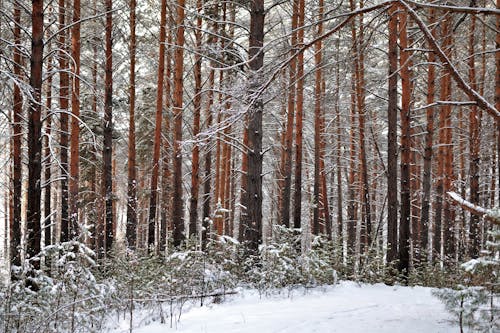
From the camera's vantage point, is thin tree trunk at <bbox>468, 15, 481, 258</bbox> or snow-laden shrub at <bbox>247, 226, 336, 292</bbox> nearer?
snow-laden shrub at <bbox>247, 226, 336, 292</bbox>

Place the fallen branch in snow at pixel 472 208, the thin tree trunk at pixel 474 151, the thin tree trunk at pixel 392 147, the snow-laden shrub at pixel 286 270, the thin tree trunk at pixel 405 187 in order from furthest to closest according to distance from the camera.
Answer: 1. the thin tree trunk at pixel 474 151
2. the thin tree trunk at pixel 392 147
3. the thin tree trunk at pixel 405 187
4. the snow-laden shrub at pixel 286 270
5. the fallen branch in snow at pixel 472 208

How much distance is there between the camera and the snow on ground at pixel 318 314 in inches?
171

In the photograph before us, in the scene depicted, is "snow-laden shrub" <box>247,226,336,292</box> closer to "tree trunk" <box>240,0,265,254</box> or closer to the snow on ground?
the snow on ground

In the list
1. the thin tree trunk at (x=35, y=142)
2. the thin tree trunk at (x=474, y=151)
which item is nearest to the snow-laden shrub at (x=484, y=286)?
the thin tree trunk at (x=35, y=142)

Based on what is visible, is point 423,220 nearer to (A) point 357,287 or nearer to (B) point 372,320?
(A) point 357,287

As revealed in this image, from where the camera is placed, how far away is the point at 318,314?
4.94m

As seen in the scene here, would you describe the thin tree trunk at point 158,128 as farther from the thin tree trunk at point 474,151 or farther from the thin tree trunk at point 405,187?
the thin tree trunk at point 474,151

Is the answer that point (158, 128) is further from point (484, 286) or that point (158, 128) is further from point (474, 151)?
point (484, 286)

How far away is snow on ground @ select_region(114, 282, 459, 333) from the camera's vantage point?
4348 millimetres

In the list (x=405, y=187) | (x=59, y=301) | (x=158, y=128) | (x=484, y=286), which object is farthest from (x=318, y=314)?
(x=158, y=128)

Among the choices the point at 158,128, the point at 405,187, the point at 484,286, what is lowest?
the point at 484,286

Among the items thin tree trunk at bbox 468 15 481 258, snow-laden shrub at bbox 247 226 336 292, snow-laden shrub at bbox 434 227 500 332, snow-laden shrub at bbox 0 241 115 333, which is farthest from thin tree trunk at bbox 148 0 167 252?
snow-laden shrub at bbox 434 227 500 332

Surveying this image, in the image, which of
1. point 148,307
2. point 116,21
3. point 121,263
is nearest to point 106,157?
point 116,21

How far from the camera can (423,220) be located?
13109mm
